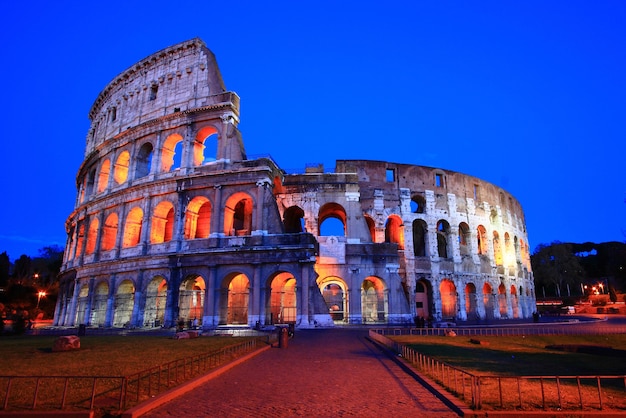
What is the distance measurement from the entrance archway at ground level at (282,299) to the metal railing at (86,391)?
56.7ft

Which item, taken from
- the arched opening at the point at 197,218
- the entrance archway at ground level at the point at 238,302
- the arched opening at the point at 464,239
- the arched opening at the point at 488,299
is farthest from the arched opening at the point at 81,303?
the arched opening at the point at 488,299

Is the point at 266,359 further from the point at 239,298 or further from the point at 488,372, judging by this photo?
the point at 239,298

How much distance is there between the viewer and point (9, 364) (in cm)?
1028

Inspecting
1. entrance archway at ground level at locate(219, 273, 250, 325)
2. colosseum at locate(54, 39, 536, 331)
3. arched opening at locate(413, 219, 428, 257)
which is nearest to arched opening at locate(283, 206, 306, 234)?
colosseum at locate(54, 39, 536, 331)

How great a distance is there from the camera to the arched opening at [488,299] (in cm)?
3494

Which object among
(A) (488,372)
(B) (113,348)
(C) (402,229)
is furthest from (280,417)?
(C) (402,229)

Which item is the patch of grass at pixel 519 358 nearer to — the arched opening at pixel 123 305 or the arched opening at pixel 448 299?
the arched opening at pixel 448 299

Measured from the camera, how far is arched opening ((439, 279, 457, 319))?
3238 centimetres

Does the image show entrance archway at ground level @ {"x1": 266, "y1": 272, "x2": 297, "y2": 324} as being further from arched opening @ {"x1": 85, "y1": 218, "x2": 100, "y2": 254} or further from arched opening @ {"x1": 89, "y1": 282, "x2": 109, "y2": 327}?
arched opening @ {"x1": 85, "y1": 218, "x2": 100, "y2": 254}

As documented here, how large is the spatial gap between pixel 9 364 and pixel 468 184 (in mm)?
34055

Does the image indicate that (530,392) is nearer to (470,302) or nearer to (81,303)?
(470,302)

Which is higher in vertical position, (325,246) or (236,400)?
(325,246)

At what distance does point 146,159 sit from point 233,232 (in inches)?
404

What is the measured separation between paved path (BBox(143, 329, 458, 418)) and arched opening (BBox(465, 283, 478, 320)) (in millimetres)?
24880
